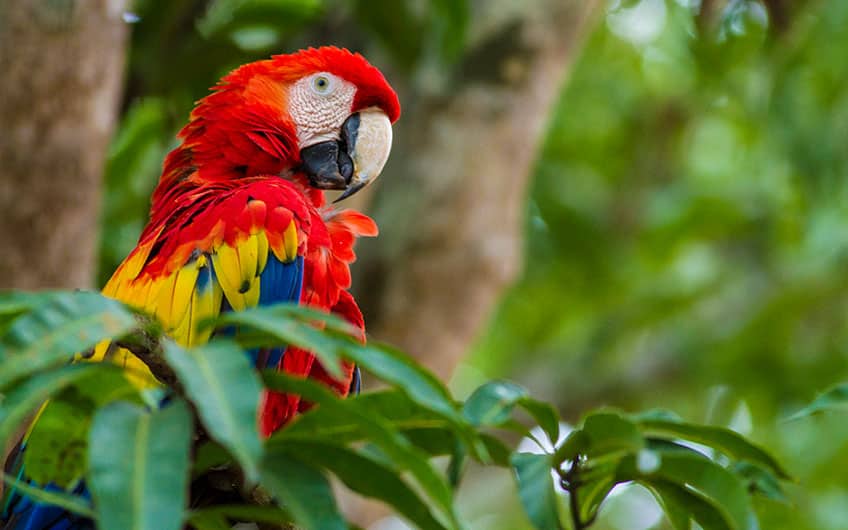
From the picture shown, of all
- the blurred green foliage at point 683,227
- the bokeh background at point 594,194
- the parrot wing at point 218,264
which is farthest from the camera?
the blurred green foliage at point 683,227

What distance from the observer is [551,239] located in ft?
10.2

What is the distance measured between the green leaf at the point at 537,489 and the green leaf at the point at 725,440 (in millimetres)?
87

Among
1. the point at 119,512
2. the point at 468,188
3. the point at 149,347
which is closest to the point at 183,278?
the point at 149,347

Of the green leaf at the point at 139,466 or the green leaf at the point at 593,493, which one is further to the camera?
the green leaf at the point at 593,493

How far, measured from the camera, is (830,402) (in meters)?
0.90

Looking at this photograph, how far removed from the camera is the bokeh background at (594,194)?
191 cm

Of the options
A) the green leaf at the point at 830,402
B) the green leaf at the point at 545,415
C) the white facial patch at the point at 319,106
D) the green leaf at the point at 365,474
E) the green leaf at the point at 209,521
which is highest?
the white facial patch at the point at 319,106

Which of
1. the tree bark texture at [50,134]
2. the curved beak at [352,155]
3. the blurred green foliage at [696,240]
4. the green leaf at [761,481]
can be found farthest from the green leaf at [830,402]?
the blurred green foliage at [696,240]

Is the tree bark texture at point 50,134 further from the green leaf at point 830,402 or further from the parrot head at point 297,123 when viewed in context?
the green leaf at point 830,402

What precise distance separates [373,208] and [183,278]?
97 cm

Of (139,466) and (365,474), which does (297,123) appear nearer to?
(365,474)

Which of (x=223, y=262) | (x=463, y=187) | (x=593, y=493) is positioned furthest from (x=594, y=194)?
(x=593, y=493)

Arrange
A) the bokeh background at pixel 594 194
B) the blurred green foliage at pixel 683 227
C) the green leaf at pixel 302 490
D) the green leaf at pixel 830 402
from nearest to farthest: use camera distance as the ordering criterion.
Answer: the green leaf at pixel 302 490 < the green leaf at pixel 830 402 < the bokeh background at pixel 594 194 < the blurred green foliage at pixel 683 227

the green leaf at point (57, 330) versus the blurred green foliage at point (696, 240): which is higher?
→ the blurred green foliage at point (696, 240)
